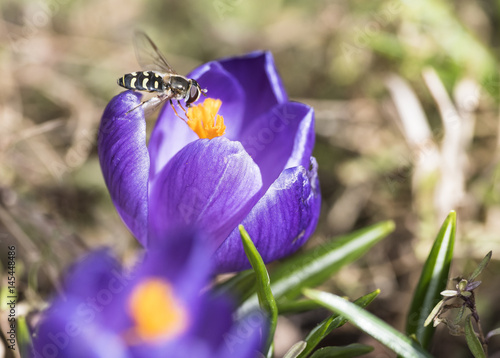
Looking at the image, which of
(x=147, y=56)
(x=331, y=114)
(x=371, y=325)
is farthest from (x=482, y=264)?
(x=331, y=114)

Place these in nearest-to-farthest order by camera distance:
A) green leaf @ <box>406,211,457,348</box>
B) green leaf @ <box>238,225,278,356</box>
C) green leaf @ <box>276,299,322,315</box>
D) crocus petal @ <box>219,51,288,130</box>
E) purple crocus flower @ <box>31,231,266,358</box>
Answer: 1. purple crocus flower @ <box>31,231,266,358</box>
2. green leaf @ <box>238,225,278,356</box>
3. green leaf @ <box>406,211,457,348</box>
4. green leaf @ <box>276,299,322,315</box>
5. crocus petal @ <box>219,51,288,130</box>

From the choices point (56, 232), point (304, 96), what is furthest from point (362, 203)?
point (56, 232)

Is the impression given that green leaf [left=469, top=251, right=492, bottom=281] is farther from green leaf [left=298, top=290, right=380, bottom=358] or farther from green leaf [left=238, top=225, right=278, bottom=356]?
green leaf [left=238, top=225, right=278, bottom=356]

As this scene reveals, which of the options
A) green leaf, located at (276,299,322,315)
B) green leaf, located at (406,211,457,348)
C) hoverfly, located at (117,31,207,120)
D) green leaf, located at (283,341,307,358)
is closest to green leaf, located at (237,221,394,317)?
green leaf, located at (276,299,322,315)

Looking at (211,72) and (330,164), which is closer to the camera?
(211,72)

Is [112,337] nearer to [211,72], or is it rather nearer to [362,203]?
[211,72]

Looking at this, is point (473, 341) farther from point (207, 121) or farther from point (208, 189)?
point (207, 121)

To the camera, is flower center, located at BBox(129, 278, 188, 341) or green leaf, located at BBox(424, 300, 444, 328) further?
green leaf, located at BBox(424, 300, 444, 328)
